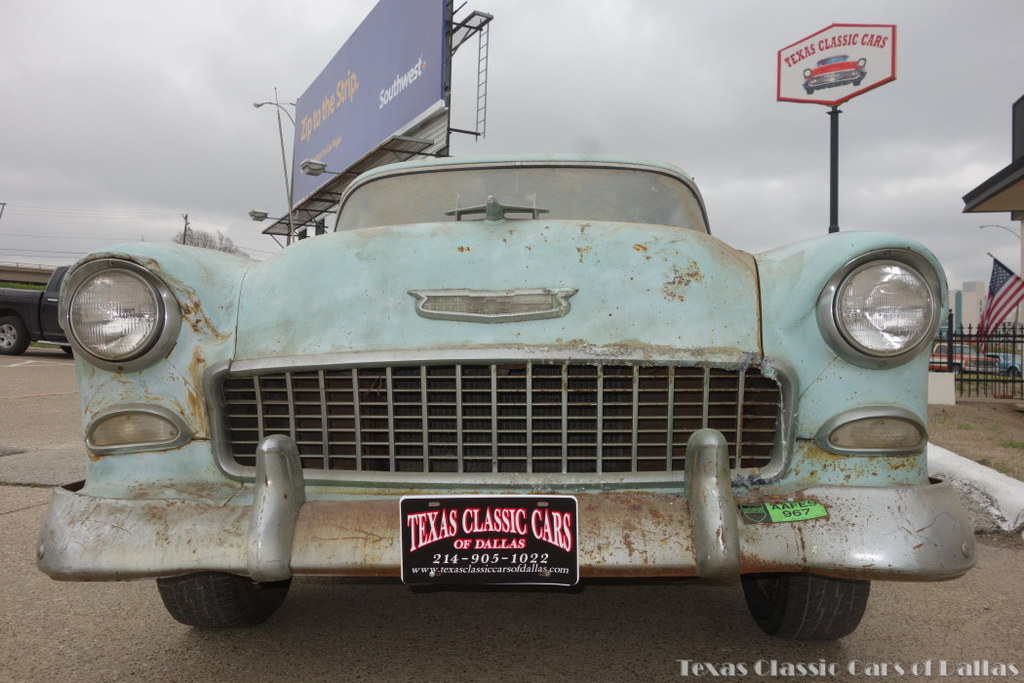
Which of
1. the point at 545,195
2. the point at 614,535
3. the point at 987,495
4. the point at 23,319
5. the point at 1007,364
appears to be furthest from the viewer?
the point at 1007,364

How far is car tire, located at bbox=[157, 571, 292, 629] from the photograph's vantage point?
2217mm

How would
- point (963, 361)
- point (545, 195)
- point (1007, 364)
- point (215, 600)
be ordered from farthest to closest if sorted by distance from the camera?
point (1007, 364), point (963, 361), point (545, 195), point (215, 600)

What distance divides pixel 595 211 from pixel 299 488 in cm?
160

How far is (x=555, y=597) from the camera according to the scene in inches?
107

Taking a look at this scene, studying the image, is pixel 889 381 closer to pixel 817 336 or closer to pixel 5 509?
pixel 817 336

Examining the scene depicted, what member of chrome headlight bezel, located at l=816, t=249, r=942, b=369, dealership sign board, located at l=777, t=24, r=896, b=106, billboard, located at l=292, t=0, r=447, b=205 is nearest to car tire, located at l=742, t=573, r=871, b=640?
chrome headlight bezel, located at l=816, t=249, r=942, b=369

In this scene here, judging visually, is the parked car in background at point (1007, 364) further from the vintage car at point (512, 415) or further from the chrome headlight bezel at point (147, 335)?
the chrome headlight bezel at point (147, 335)

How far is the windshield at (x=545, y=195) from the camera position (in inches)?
Answer: 114

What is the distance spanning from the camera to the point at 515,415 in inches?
→ 74.4

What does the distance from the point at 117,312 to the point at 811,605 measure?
2.04 meters

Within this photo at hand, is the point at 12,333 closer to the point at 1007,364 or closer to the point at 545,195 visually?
the point at 545,195

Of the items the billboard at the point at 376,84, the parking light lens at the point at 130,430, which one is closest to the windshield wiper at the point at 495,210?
the parking light lens at the point at 130,430

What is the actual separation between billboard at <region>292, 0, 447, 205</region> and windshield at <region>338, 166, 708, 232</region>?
1402 cm

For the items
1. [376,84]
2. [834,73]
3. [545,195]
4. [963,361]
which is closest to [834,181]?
[834,73]
